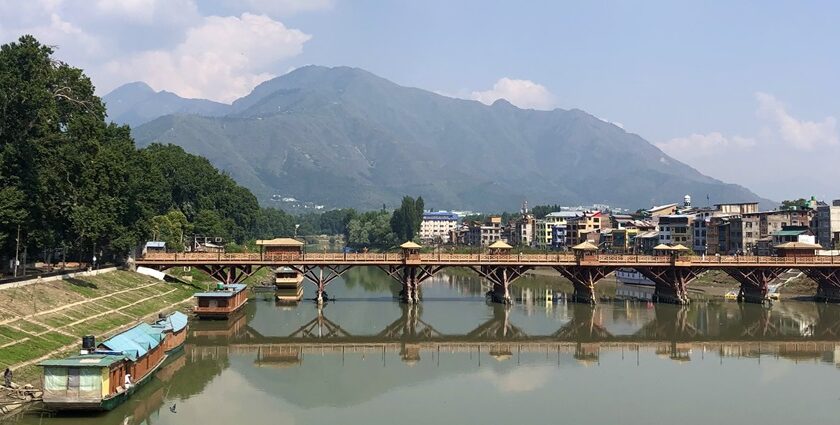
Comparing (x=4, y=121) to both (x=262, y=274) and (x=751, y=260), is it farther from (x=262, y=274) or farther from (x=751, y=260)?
(x=751, y=260)

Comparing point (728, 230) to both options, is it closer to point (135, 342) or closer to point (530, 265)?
point (530, 265)

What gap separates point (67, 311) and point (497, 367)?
29.4 m

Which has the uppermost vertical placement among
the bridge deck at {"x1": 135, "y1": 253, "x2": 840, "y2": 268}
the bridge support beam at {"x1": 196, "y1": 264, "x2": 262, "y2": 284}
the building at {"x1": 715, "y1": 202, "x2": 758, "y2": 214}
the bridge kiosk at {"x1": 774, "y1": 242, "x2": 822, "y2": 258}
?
the building at {"x1": 715, "y1": 202, "x2": 758, "y2": 214}

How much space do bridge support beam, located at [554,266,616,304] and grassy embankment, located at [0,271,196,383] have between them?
40031mm

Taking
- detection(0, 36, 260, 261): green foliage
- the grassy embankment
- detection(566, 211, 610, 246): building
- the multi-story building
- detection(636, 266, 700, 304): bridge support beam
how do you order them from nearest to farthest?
the grassy embankment → detection(0, 36, 260, 261): green foliage → detection(636, 266, 700, 304): bridge support beam → the multi-story building → detection(566, 211, 610, 246): building

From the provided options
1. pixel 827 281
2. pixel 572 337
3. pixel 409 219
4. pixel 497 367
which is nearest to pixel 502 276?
pixel 572 337

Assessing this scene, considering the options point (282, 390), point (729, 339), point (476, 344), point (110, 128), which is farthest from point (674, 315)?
point (110, 128)

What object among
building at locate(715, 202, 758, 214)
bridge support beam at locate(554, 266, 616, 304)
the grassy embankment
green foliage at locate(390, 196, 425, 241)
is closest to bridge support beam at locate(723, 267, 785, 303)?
bridge support beam at locate(554, 266, 616, 304)

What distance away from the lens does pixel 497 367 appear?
48938 millimetres

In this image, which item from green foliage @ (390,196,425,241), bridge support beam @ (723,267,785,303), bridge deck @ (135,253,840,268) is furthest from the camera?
green foliage @ (390,196,425,241)

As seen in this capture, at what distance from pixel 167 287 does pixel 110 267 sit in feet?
18.8

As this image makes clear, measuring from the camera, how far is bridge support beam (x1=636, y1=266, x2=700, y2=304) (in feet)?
262

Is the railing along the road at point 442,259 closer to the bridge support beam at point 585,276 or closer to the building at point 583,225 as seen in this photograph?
the bridge support beam at point 585,276

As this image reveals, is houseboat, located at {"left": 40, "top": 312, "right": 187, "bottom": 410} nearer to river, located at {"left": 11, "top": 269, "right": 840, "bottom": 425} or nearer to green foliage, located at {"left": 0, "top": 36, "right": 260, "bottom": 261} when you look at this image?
river, located at {"left": 11, "top": 269, "right": 840, "bottom": 425}
